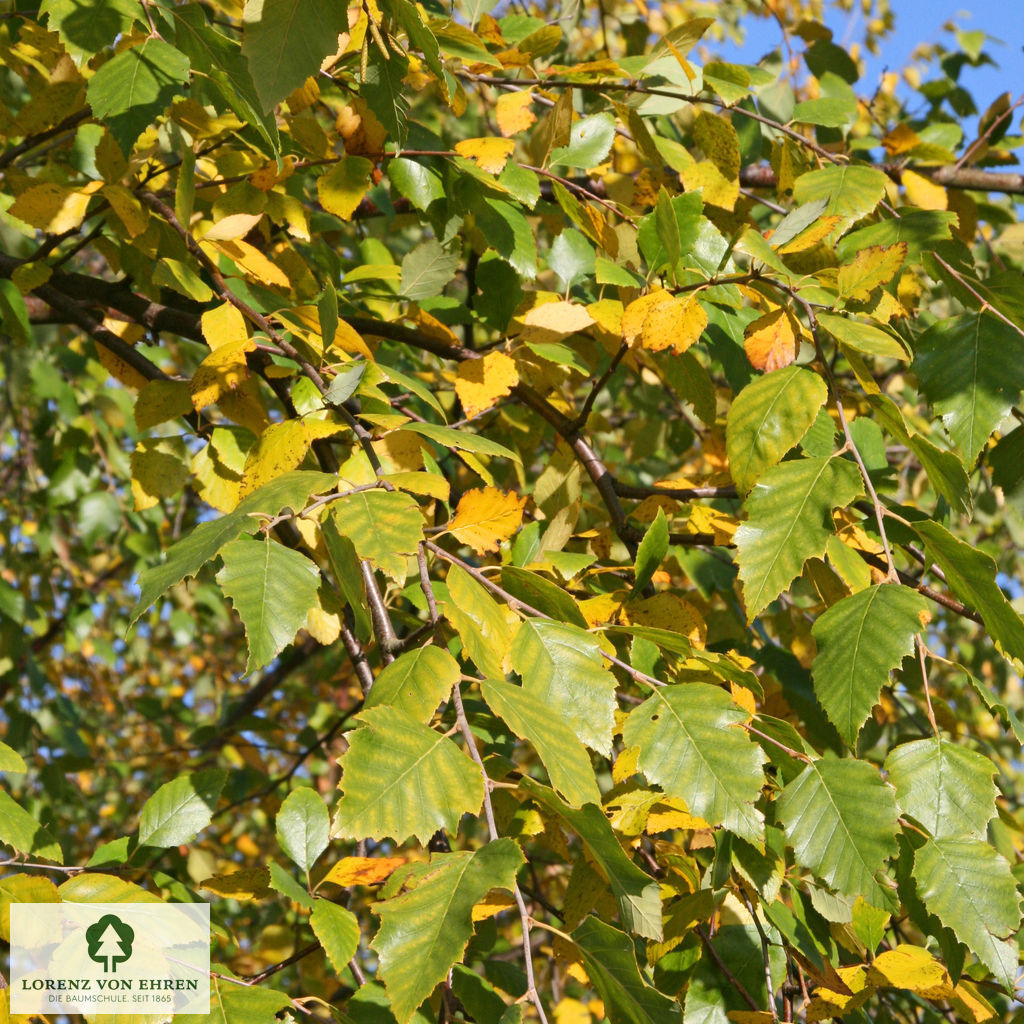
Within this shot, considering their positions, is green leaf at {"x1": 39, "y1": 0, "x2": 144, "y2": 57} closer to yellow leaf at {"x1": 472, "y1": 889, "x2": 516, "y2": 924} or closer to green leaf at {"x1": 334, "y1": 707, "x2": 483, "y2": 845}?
green leaf at {"x1": 334, "y1": 707, "x2": 483, "y2": 845}

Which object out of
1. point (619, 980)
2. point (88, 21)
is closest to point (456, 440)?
point (619, 980)

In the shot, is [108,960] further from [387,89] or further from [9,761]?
[387,89]

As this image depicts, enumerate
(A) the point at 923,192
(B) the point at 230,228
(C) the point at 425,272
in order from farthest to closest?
(A) the point at 923,192 < (C) the point at 425,272 < (B) the point at 230,228

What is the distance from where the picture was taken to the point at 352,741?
0.63m

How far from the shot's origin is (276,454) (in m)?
0.85

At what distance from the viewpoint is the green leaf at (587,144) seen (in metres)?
1.17

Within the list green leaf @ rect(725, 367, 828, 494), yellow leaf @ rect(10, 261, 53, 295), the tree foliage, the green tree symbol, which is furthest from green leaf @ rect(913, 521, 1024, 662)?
yellow leaf @ rect(10, 261, 53, 295)

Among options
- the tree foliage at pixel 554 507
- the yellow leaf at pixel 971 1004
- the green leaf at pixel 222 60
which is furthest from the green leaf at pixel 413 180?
the yellow leaf at pixel 971 1004

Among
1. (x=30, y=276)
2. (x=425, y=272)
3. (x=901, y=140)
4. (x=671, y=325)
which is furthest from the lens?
(x=901, y=140)

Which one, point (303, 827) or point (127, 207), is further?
point (127, 207)

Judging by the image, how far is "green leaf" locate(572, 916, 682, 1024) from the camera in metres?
0.61

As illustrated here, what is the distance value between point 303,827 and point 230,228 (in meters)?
0.59

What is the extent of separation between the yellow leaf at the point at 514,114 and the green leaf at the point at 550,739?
736mm

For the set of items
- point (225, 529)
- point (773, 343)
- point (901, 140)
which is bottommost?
point (225, 529)
